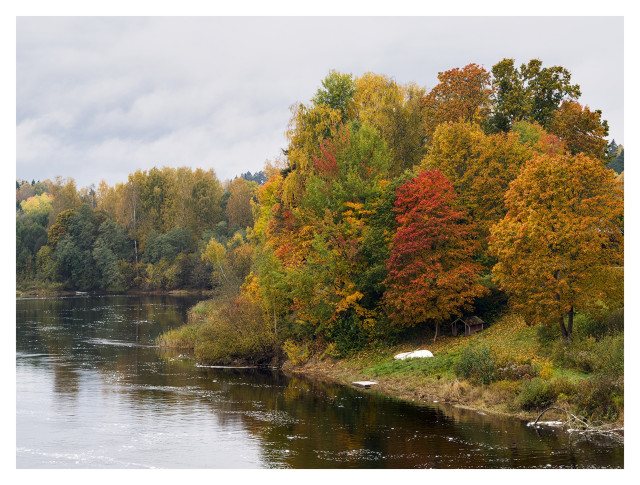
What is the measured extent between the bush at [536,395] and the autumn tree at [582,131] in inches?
1247

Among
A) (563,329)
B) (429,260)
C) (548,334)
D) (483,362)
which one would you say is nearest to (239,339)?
(429,260)

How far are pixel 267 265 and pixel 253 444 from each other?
82.7ft

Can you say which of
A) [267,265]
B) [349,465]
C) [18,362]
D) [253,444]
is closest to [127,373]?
[18,362]

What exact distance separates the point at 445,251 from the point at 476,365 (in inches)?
426

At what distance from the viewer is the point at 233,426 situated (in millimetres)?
34344

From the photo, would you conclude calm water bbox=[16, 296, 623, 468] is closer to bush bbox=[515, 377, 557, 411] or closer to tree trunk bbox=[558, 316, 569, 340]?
bush bbox=[515, 377, 557, 411]

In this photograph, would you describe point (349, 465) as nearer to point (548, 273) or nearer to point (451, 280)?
point (548, 273)

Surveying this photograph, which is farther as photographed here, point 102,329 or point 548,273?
point 102,329

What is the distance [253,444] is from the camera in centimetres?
3070

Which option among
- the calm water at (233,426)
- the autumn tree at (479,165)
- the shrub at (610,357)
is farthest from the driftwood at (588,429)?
the autumn tree at (479,165)

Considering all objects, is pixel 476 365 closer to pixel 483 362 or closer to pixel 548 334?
pixel 483 362

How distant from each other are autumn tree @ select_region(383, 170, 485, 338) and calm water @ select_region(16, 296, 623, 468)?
25.0ft

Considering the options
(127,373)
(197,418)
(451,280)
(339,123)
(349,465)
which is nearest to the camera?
(349,465)

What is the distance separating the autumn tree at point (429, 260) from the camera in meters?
46.2
